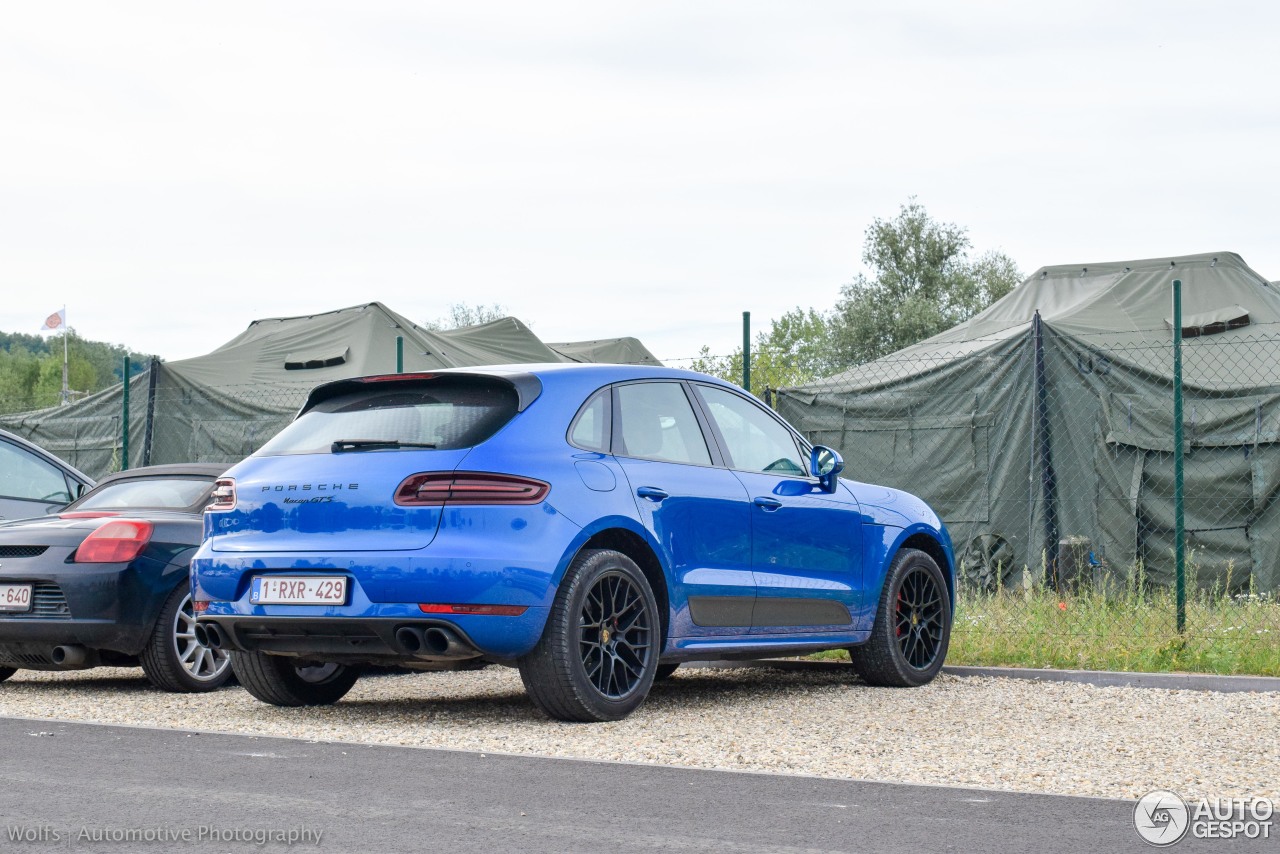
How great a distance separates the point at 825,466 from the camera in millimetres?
8320

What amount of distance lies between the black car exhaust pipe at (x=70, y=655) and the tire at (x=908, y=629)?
4364mm

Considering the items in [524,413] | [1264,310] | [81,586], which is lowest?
[81,586]

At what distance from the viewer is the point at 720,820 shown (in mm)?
4664

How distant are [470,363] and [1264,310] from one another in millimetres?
10344

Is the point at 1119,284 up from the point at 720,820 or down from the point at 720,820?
up

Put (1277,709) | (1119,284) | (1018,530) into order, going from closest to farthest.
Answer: (1277,709) < (1018,530) < (1119,284)

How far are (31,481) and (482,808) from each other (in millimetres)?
7618

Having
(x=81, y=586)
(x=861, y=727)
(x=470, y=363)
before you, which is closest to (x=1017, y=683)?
(x=861, y=727)

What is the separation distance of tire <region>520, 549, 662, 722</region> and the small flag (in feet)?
111

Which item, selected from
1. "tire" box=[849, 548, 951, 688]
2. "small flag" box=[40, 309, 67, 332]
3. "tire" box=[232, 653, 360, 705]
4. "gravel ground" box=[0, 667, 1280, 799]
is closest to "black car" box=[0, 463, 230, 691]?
"gravel ground" box=[0, 667, 1280, 799]

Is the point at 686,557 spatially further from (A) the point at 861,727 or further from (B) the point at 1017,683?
(B) the point at 1017,683

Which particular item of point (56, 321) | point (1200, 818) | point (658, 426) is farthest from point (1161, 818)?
point (56, 321)

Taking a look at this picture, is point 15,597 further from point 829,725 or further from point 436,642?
point 829,725

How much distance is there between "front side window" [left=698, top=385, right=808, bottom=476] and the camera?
26.1ft
